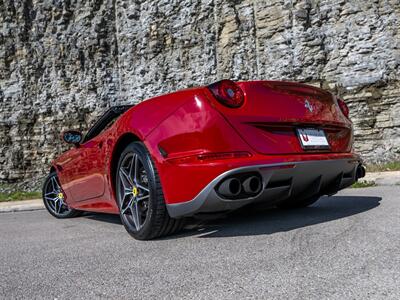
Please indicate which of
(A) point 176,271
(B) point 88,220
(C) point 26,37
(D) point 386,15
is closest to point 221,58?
(D) point 386,15

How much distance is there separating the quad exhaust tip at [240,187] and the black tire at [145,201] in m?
0.51

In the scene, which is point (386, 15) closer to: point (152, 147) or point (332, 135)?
point (332, 135)

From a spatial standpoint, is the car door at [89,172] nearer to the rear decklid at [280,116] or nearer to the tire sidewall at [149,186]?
the tire sidewall at [149,186]

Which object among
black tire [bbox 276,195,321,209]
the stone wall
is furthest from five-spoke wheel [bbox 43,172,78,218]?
the stone wall

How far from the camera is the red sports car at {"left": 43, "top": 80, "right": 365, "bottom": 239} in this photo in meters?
2.88

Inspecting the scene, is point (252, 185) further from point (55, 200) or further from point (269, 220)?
point (55, 200)

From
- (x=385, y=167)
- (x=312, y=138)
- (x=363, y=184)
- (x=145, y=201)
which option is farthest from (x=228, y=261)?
(x=385, y=167)

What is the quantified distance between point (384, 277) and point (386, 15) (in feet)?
31.2

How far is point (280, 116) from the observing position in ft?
10.2

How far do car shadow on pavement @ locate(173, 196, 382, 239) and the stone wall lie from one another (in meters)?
6.18

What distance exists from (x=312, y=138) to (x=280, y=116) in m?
0.35

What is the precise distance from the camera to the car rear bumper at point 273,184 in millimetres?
2830

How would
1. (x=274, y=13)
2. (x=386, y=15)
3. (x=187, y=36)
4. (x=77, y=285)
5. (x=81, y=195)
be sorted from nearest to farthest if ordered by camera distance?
1. (x=77, y=285)
2. (x=81, y=195)
3. (x=386, y=15)
4. (x=274, y=13)
5. (x=187, y=36)

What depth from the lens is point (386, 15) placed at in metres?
10.1
